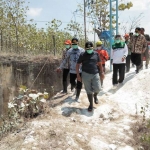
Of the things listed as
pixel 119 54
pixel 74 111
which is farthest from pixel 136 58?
pixel 74 111

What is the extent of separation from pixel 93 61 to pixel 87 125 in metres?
1.36

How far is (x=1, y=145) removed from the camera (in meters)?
4.14

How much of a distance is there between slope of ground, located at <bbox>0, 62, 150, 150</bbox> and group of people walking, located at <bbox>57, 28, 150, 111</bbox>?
35 cm

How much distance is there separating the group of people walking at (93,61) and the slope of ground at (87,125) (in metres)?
0.35

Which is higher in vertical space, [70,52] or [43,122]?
[70,52]

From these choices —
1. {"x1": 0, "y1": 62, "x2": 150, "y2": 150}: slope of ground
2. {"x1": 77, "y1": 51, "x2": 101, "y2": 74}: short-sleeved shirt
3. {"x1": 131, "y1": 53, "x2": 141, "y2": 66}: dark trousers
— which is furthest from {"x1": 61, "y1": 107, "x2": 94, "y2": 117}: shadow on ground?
{"x1": 131, "y1": 53, "x2": 141, "y2": 66}: dark trousers

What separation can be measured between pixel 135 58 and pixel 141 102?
72.3 inches

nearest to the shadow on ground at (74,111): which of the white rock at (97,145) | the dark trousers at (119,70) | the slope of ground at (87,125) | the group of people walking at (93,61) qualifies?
the slope of ground at (87,125)

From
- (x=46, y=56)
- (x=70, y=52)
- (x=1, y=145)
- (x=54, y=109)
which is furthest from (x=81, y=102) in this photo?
(x=46, y=56)

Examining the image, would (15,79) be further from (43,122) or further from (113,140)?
(113,140)

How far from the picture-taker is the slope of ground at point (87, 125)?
4184 mm

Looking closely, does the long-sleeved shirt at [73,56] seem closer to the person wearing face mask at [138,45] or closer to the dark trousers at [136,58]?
the person wearing face mask at [138,45]

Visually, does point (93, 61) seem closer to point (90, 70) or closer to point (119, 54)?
point (90, 70)

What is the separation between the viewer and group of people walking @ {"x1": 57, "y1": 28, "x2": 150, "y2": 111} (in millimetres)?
5402
